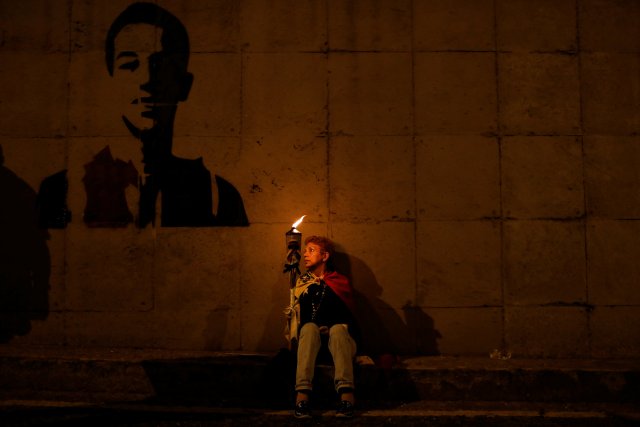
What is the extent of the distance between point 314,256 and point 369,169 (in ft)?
4.07

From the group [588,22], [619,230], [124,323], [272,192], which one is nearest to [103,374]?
[124,323]

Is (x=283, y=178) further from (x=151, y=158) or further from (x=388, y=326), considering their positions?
(x=388, y=326)

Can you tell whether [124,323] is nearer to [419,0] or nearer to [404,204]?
[404,204]

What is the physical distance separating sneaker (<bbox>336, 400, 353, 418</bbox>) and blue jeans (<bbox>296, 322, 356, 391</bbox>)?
13 cm

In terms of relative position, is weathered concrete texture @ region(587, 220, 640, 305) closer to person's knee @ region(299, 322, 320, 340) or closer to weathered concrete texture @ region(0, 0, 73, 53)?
person's knee @ region(299, 322, 320, 340)

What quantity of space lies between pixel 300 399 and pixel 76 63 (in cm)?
448

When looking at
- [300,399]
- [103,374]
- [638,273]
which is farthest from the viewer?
[638,273]

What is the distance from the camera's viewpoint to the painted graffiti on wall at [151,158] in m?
5.63

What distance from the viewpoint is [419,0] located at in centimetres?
576

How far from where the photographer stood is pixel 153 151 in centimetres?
568

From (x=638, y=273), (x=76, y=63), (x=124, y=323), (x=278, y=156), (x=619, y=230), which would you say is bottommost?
(x=124, y=323)

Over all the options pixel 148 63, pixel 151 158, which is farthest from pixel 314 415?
pixel 148 63

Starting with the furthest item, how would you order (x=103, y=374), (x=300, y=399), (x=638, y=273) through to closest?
(x=638, y=273)
(x=103, y=374)
(x=300, y=399)

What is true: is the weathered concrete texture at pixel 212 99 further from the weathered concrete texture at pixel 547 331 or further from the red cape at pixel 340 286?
the weathered concrete texture at pixel 547 331
